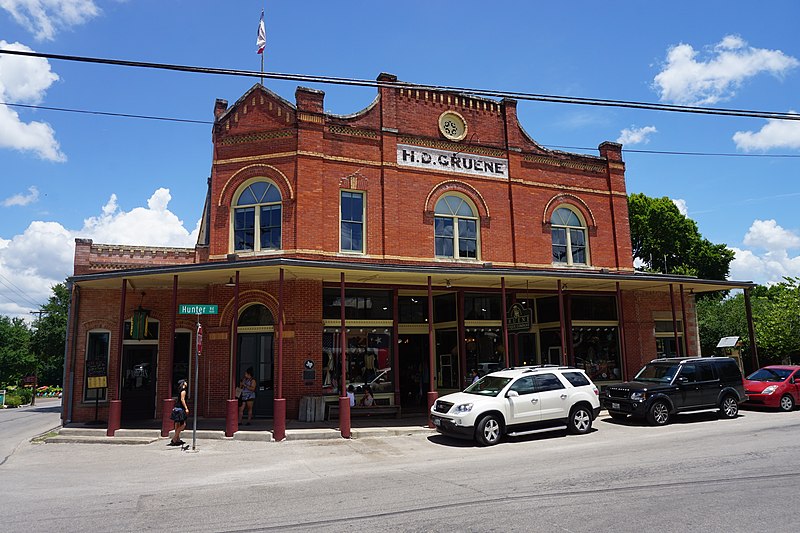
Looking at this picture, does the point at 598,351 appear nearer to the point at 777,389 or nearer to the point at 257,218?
the point at 777,389

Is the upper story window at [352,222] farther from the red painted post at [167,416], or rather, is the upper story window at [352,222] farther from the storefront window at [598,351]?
the storefront window at [598,351]

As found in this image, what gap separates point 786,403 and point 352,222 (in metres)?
15.1

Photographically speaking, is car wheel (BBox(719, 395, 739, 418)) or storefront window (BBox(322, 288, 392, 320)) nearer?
car wheel (BBox(719, 395, 739, 418))

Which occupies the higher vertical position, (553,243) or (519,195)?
(519,195)

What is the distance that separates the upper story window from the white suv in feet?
22.0

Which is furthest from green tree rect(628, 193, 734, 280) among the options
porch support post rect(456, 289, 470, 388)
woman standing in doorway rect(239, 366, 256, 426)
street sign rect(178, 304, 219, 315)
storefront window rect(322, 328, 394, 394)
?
street sign rect(178, 304, 219, 315)

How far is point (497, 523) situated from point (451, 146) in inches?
622

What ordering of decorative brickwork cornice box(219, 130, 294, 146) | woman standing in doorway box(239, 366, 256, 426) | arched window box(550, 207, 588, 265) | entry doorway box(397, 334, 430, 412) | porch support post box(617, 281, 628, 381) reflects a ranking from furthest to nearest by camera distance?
arched window box(550, 207, 588, 265), entry doorway box(397, 334, 430, 412), porch support post box(617, 281, 628, 381), decorative brickwork cornice box(219, 130, 294, 146), woman standing in doorway box(239, 366, 256, 426)

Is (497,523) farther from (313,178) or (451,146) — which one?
(451,146)

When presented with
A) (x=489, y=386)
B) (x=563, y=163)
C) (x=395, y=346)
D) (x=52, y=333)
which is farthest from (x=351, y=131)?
(x=52, y=333)

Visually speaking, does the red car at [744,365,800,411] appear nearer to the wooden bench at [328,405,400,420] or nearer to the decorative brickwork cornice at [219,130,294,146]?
the wooden bench at [328,405,400,420]

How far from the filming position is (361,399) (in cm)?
1752

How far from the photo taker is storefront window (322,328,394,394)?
17.2 m

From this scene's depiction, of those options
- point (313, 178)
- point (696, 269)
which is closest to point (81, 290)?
point (313, 178)
